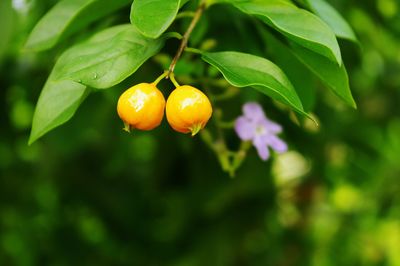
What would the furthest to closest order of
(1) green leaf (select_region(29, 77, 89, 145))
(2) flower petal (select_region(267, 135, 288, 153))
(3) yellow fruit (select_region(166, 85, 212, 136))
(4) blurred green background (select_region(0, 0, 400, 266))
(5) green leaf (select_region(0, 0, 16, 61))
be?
(4) blurred green background (select_region(0, 0, 400, 266)) < (5) green leaf (select_region(0, 0, 16, 61)) < (2) flower petal (select_region(267, 135, 288, 153)) < (1) green leaf (select_region(29, 77, 89, 145)) < (3) yellow fruit (select_region(166, 85, 212, 136))

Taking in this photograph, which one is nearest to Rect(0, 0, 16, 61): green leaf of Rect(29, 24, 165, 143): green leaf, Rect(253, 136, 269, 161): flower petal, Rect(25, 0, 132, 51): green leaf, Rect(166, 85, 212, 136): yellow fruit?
Rect(25, 0, 132, 51): green leaf

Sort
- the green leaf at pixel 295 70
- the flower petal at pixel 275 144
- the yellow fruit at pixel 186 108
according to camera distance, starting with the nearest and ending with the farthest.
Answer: the yellow fruit at pixel 186 108
the green leaf at pixel 295 70
the flower petal at pixel 275 144

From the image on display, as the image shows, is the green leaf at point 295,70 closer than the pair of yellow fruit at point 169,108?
No

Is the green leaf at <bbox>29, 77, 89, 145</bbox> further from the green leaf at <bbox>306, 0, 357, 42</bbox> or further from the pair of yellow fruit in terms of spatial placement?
the green leaf at <bbox>306, 0, 357, 42</bbox>

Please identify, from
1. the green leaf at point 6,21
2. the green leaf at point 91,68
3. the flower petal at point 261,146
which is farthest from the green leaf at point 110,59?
the green leaf at point 6,21

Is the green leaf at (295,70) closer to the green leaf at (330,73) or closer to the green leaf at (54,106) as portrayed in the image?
the green leaf at (330,73)

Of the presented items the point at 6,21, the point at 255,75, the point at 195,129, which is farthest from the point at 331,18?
the point at 6,21
